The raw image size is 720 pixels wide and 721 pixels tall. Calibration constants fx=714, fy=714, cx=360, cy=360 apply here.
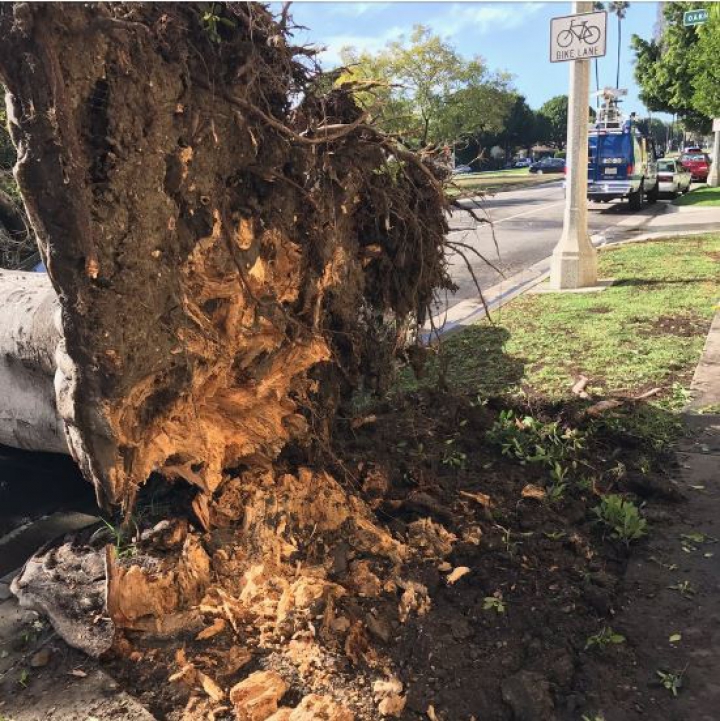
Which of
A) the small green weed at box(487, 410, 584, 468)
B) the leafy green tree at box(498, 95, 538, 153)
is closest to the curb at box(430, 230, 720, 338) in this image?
the small green weed at box(487, 410, 584, 468)

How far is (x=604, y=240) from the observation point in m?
15.7

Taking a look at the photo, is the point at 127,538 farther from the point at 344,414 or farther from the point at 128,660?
the point at 344,414

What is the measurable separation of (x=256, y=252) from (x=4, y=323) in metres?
1.90

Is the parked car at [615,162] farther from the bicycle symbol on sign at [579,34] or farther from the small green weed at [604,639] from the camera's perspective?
the small green weed at [604,639]

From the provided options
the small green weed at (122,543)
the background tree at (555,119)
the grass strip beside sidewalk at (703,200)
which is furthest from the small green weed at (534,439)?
the background tree at (555,119)

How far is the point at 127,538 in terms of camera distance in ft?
10.8

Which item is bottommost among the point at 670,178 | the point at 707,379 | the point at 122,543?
the point at 707,379

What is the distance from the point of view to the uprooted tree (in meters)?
2.35

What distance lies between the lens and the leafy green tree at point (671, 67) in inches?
1123

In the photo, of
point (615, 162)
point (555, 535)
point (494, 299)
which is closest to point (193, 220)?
point (555, 535)

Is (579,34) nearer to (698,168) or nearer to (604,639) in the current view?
(604,639)

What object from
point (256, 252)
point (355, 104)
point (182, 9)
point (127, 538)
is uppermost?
point (182, 9)

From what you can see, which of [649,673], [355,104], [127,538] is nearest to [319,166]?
[355,104]

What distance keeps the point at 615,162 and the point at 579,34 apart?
554 inches
